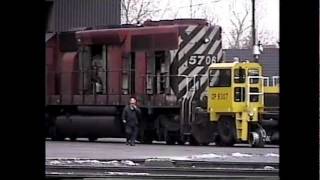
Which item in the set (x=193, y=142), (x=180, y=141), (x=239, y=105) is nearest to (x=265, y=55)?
(x=180, y=141)

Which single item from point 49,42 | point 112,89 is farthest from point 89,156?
point 49,42

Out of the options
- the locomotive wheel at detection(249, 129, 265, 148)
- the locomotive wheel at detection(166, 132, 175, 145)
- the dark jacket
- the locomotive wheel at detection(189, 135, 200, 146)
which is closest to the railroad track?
the locomotive wheel at detection(249, 129, 265, 148)

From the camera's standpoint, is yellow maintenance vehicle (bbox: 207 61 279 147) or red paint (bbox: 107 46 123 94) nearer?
yellow maintenance vehicle (bbox: 207 61 279 147)

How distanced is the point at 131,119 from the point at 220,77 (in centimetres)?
279

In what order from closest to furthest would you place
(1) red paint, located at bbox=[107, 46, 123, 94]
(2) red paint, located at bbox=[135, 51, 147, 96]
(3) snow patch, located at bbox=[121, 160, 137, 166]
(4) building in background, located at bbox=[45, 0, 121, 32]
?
(3) snow patch, located at bbox=[121, 160, 137, 166] < (2) red paint, located at bbox=[135, 51, 147, 96] < (1) red paint, located at bbox=[107, 46, 123, 94] < (4) building in background, located at bbox=[45, 0, 121, 32]

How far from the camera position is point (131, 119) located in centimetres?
2175

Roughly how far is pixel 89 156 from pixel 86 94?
6390 millimetres

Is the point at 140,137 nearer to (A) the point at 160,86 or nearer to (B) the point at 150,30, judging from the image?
(A) the point at 160,86

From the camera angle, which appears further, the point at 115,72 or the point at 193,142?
the point at 115,72

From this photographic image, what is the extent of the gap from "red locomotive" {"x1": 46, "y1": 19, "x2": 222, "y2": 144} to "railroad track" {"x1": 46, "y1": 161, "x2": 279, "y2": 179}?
763 centimetres

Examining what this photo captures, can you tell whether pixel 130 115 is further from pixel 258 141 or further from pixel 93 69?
pixel 258 141

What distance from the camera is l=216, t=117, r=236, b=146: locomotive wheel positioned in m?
21.6

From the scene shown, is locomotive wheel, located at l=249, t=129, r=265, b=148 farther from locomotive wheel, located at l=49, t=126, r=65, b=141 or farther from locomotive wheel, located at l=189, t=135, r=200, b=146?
locomotive wheel, located at l=49, t=126, r=65, b=141

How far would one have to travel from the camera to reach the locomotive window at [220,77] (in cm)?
2175
